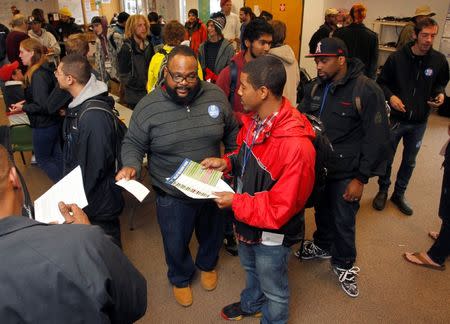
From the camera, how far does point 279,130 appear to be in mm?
1506

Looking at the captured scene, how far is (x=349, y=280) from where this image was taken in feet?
7.97

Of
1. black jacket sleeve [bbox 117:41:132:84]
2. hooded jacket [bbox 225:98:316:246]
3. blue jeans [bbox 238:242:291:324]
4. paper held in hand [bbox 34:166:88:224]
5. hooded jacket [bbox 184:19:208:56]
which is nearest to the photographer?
paper held in hand [bbox 34:166:88:224]

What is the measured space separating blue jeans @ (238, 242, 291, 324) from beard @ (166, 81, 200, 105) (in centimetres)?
82

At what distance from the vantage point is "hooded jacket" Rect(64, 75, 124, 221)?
1.96 metres

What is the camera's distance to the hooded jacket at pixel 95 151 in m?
1.96

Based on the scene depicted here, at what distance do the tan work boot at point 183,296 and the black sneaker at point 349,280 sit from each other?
1.07 metres

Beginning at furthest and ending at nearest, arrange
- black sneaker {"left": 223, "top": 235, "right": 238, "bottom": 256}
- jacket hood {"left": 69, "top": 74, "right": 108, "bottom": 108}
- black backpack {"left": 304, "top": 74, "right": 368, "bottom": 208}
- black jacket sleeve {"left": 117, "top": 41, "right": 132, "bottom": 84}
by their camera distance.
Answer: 1. black jacket sleeve {"left": 117, "top": 41, "right": 132, "bottom": 84}
2. black sneaker {"left": 223, "top": 235, "right": 238, "bottom": 256}
3. jacket hood {"left": 69, "top": 74, "right": 108, "bottom": 108}
4. black backpack {"left": 304, "top": 74, "right": 368, "bottom": 208}

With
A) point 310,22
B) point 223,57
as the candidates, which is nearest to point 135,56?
point 223,57

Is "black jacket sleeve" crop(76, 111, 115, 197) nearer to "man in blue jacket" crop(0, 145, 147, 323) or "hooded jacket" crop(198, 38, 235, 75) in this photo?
"man in blue jacket" crop(0, 145, 147, 323)

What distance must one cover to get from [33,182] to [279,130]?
3569 mm

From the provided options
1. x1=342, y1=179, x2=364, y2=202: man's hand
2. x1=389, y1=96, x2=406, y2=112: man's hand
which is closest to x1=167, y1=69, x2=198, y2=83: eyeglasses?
x1=342, y1=179, x2=364, y2=202: man's hand

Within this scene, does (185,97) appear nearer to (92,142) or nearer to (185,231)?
(92,142)

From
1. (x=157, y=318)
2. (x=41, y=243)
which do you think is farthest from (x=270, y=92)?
(x=157, y=318)

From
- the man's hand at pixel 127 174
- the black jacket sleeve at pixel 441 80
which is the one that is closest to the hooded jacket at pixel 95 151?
the man's hand at pixel 127 174
